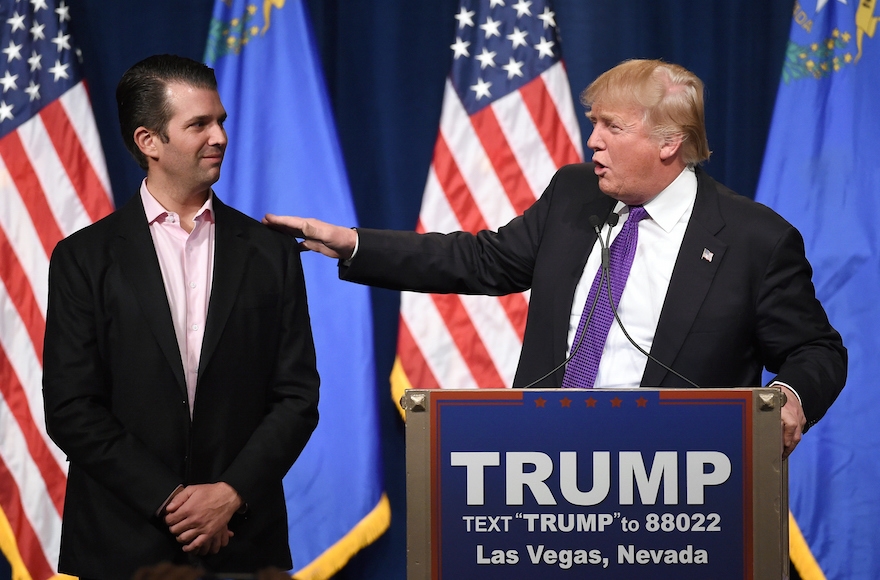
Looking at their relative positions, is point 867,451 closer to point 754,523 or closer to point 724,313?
point 724,313

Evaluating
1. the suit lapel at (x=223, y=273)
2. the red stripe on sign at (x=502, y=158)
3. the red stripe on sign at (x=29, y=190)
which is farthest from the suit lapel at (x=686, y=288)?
the red stripe on sign at (x=29, y=190)

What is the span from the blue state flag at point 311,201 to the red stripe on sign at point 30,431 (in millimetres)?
786

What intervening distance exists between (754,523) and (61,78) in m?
2.79

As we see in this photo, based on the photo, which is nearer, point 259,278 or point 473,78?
point 259,278

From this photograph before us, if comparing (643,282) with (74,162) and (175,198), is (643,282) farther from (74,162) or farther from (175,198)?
(74,162)

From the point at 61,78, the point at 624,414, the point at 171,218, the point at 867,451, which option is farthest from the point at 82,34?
the point at 867,451

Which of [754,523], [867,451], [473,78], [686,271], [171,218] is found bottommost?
[867,451]

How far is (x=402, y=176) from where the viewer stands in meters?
3.57

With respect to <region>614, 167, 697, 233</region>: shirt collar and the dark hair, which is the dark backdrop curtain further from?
the dark hair

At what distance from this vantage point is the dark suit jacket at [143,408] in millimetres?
1895

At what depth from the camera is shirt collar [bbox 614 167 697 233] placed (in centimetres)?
212

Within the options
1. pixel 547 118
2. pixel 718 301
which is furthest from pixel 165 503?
pixel 547 118

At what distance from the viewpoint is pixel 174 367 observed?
1.91 m

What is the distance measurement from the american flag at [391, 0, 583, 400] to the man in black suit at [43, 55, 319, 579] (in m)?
1.39
